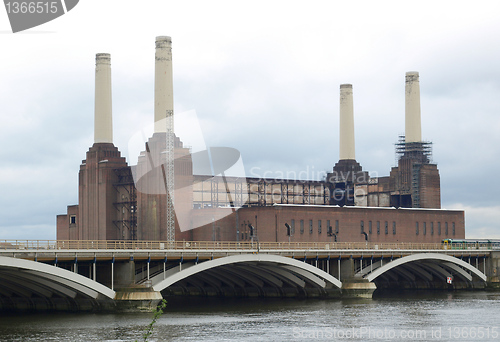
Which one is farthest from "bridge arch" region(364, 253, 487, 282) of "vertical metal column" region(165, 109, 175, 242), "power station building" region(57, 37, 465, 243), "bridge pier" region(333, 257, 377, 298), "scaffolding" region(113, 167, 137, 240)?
"scaffolding" region(113, 167, 137, 240)

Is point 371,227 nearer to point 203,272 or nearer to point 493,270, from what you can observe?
point 493,270

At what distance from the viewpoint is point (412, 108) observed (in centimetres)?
13538

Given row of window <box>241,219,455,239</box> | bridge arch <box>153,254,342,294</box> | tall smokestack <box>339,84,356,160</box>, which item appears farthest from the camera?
tall smokestack <box>339,84,356,160</box>

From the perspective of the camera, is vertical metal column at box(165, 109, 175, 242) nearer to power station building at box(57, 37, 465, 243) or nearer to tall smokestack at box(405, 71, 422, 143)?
power station building at box(57, 37, 465, 243)

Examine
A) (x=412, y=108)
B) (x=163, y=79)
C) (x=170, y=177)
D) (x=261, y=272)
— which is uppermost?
(x=163, y=79)

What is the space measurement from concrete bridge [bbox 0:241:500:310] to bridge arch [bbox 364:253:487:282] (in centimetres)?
13

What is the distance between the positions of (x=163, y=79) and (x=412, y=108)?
146ft

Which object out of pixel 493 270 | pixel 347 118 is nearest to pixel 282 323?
pixel 493 270

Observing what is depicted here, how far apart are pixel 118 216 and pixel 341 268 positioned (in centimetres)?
4012

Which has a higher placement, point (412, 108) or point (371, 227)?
point (412, 108)

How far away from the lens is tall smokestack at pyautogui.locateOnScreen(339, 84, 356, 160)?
137m

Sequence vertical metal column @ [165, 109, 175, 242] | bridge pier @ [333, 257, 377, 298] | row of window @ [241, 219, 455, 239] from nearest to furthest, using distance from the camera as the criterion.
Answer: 1. bridge pier @ [333, 257, 377, 298]
2. vertical metal column @ [165, 109, 175, 242]
3. row of window @ [241, 219, 455, 239]
